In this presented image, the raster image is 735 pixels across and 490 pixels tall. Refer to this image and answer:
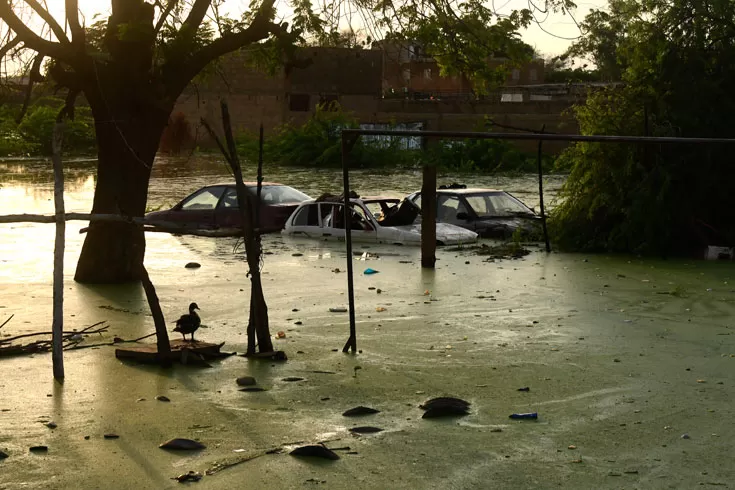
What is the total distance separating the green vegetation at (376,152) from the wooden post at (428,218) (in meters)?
29.3

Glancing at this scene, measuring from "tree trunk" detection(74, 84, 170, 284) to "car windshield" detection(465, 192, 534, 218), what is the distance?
25.6ft

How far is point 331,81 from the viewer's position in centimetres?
5947

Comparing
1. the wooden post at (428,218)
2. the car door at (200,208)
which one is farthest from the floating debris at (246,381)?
the car door at (200,208)

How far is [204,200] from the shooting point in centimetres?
2439

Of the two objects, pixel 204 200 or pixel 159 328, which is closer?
pixel 159 328

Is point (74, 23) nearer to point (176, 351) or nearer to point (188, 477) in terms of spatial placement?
point (176, 351)

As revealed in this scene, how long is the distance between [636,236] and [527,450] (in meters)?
12.5

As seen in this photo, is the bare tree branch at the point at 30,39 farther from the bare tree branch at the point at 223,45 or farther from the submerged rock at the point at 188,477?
the submerged rock at the point at 188,477

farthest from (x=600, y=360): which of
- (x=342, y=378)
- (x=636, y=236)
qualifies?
(x=636, y=236)

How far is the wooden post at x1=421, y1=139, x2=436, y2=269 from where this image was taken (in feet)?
59.9

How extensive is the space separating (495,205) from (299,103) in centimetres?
3746

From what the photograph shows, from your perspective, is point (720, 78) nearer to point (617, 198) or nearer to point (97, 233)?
point (617, 198)

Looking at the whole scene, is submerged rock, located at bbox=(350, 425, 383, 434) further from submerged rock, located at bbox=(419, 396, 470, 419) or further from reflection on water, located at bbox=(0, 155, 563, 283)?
reflection on water, located at bbox=(0, 155, 563, 283)

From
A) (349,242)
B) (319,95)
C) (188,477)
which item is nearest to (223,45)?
(349,242)
